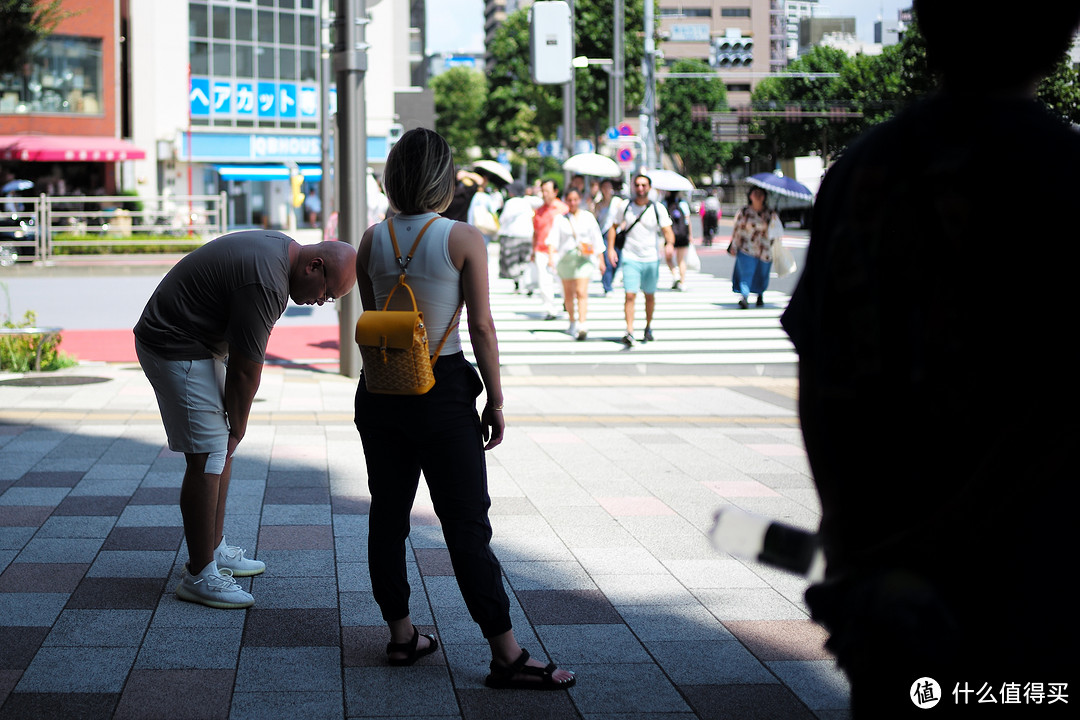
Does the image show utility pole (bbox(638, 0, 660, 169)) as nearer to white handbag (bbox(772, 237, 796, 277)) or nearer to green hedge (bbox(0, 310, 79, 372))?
white handbag (bbox(772, 237, 796, 277))

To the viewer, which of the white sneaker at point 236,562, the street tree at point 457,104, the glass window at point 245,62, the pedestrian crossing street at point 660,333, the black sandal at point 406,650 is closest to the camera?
the black sandal at point 406,650

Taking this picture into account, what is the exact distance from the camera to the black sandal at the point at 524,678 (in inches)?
140

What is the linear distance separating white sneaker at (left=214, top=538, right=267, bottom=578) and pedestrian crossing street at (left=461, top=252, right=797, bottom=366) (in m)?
7.44

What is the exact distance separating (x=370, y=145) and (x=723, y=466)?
1732 inches

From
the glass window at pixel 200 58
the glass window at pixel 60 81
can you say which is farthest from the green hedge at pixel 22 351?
the glass window at pixel 200 58

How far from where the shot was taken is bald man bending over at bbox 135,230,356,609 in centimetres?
402

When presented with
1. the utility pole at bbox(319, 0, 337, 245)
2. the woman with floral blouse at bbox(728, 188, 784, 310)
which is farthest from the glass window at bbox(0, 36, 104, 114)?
the woman with floral blouse at bbox(728, 188, 784, 310)

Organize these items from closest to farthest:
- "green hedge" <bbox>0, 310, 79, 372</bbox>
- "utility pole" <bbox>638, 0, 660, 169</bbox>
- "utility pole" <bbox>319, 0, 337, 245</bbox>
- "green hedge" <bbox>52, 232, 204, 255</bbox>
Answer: "green hedge" <bbox>0, 310, 79, 372</bbox> < "utility pole" <bbox>319, 0, 337, 245</bbox> < "green hedge" <bbox>52, 232, 204, 255</bbox> < "utility pole" <bbox>638, 0, 660, 169</bbox>

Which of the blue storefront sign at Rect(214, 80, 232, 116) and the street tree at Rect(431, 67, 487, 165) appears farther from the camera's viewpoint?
the street tree at Rect(431, 67, 487, 165)

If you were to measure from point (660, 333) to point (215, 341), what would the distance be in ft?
35.3

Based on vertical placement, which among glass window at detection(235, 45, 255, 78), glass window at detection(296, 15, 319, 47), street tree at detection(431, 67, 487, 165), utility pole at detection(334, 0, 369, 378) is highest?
street tree at detection(431, 67, 487, 165)

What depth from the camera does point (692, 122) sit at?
94.2m

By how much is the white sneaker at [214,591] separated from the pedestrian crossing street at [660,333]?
7.84 meters

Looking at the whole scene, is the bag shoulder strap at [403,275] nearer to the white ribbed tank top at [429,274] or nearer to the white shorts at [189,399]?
the white ribbed tank top at [429,274]
